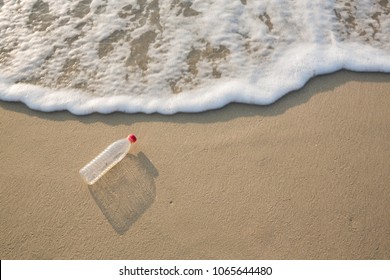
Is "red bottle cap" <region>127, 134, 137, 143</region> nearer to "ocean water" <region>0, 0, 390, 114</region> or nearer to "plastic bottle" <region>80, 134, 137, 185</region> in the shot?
"plastic bottle" <region>80, 134, 137, 185</region>

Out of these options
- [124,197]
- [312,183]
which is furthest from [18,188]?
[312,183]

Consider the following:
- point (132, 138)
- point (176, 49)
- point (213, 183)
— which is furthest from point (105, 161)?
point (176, 49)

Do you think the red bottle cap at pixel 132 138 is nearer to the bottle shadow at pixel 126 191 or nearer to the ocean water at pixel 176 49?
the bottle shadow at pixel 126 191

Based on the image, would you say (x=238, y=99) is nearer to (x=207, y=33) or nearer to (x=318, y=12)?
(x=207, y=33)

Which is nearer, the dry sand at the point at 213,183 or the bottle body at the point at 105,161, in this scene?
the dry sand at the point at 213,183

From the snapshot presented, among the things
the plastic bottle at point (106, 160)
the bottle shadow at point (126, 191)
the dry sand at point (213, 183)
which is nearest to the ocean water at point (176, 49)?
the dry sand at point (213, 183)

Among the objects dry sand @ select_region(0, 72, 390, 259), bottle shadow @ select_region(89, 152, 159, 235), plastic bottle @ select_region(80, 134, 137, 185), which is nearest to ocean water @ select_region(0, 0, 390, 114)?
dry sand @ select_region(0, 72, 390, 259)

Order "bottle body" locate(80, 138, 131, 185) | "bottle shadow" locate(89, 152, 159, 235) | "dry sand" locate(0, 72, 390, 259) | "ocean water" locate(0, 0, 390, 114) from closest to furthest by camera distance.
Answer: "dry sand" locate(0, 72, 390, 259), "bottle shadow" locate(89, 152, 159, 235), "bottle body" locate(80, 138, 131, 185), "ocean water" locate(0, 0, 390, 114)
